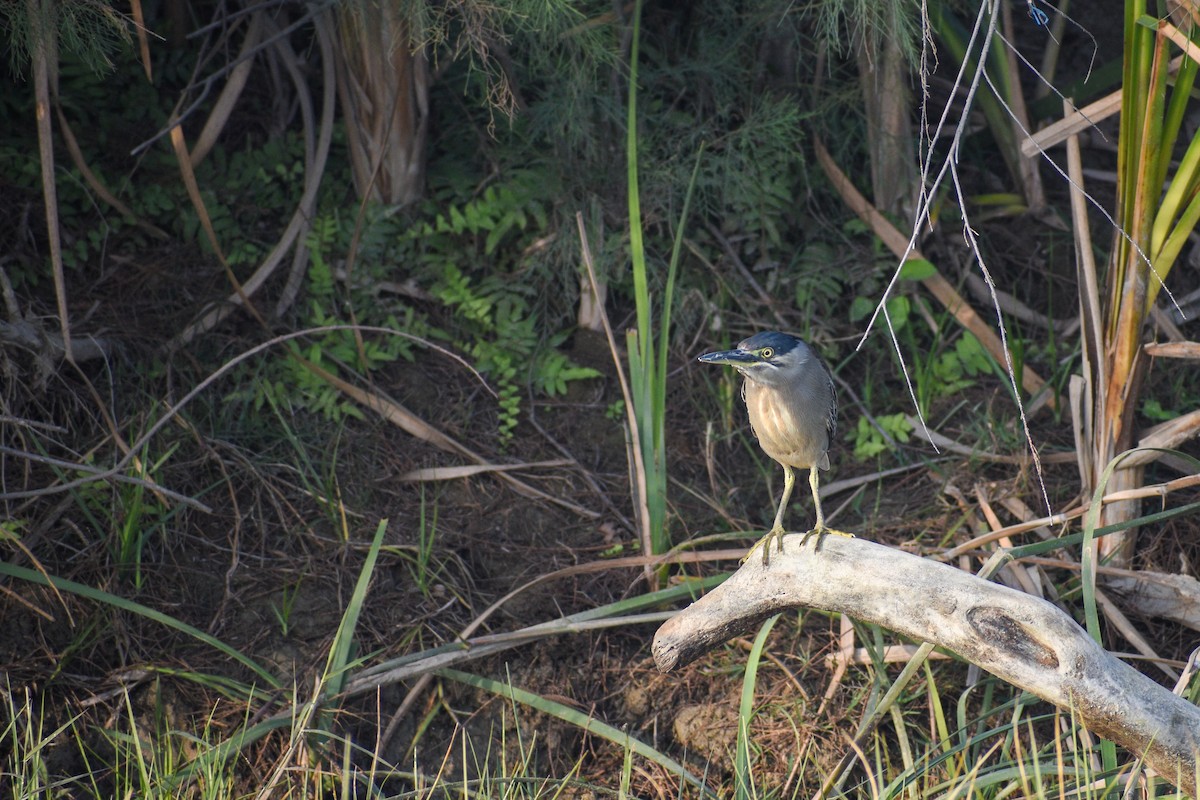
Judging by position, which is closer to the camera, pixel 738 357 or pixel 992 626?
pixel 992 626

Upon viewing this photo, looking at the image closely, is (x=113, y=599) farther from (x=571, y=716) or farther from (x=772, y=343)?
(x=772, y=343)

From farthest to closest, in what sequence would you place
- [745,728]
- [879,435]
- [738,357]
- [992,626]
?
[879,435] → [738,357] → [745,728] → [992,626]

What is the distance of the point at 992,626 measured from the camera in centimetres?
283

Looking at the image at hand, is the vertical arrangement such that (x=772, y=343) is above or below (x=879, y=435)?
above

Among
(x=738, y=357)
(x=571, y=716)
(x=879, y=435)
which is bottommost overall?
(x=571, y=716)

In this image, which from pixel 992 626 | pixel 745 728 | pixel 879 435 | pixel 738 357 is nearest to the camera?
pixel 992 626

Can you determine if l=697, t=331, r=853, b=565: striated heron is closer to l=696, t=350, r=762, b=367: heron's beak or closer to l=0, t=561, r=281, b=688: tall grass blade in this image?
l=696, t=350, r=762, b=367: heron's beak

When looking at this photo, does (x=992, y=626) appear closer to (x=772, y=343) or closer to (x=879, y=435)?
(x=772, y=343)

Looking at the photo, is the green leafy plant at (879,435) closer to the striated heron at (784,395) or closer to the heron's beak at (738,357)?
the striated heron at (784,395)

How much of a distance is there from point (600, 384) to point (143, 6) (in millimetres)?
2605

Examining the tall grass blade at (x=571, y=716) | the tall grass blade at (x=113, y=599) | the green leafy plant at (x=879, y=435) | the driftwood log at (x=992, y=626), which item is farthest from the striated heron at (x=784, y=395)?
the tall grass blade at (x=113, y=599)

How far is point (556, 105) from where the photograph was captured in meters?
4.86

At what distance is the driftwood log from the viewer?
273cm

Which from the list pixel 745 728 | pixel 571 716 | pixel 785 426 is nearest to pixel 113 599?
pixel 571 716
